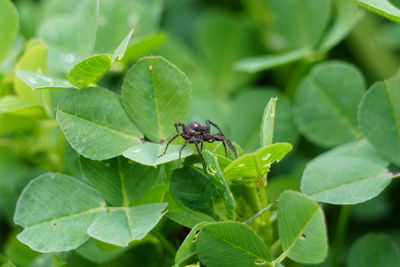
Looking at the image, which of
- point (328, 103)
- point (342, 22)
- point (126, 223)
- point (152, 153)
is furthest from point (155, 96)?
point (342, 22)

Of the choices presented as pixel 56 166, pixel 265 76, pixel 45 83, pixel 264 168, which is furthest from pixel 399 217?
pixel 45 83

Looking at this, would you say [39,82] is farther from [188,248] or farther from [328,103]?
[328,103]

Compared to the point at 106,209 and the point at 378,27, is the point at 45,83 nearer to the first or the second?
the point at 106,209

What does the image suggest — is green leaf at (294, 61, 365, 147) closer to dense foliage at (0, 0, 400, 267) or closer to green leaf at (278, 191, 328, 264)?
dense foliage at (0, 0, 400, 267)

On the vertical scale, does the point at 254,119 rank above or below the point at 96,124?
below

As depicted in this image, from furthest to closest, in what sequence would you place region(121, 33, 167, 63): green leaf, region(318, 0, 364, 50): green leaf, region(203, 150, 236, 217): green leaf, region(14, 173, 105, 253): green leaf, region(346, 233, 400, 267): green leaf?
region(318, 0, 364, 50): green leaf, region(121, 33, 167, 63): green leaf, region(346, 233, 400, 267): green leaf, region(14, 173, 105, 253): green leaf, region(203, 150, 236, 217): green leaf

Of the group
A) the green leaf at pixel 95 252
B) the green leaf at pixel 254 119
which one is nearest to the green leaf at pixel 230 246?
the green leaf at pixel 95 252

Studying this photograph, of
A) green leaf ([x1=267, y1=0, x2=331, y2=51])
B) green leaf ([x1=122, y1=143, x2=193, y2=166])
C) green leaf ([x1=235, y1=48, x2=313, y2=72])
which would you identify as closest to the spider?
green leaf ([x1=122, y1=143, x2=193, y2=166])

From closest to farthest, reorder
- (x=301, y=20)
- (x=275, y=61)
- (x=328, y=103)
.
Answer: (x=328, y=103)
(x=275, y=61)
(x=301, y=20)
